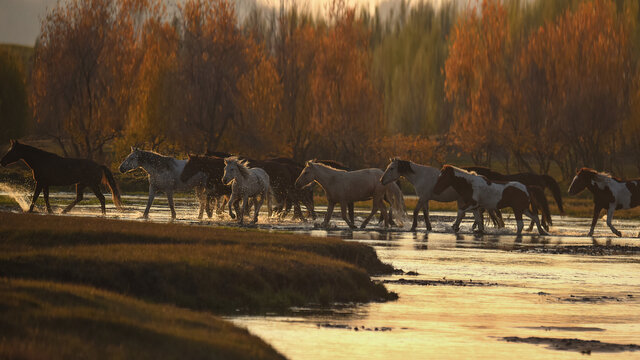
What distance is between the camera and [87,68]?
214ft

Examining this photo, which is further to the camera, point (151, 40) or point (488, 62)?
point (488, 62)

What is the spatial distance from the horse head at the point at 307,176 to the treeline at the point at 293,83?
1348 inches

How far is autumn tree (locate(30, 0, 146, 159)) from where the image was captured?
213 ft

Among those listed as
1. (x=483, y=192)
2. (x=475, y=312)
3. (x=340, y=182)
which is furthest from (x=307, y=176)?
(x=475, y=312)

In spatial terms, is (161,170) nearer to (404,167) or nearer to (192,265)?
(404,167)

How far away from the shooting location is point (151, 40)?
67.0 m

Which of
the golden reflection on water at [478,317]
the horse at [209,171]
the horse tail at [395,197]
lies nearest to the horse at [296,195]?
the horse at [209,171]

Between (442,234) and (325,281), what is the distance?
16.1 metres

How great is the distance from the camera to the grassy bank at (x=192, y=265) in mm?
13531

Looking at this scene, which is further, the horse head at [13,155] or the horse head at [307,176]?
the horse head at [13,155]

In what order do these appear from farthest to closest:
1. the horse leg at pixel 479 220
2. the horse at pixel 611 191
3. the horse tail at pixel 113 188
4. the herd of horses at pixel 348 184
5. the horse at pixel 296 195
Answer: the horse at pixel 296 195
the horse tail at pixel 113 188
the horse at pixel 611 191
the horse leg at pixel 479 220
the herd of horses at pixel 348 184

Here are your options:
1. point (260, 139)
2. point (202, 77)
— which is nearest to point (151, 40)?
point (202, 77)

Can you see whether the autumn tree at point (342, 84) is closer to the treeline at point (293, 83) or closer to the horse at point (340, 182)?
the treeline at point (293, 83)

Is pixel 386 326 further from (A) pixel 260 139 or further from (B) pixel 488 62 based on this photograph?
(B) pixel 488 62
